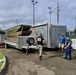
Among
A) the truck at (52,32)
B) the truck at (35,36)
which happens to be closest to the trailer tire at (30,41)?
the truck at (35,36)

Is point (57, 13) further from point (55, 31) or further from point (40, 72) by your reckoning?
point (40, 72)

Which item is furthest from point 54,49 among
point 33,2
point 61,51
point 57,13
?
point 57,13

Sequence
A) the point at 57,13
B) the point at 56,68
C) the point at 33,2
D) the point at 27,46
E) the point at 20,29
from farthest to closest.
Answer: the point at 57,13 → the point at 33,2 → the point at 20,29 → the point at 27,46 → the point at 56,68

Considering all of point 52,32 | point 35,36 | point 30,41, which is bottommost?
point 30,41

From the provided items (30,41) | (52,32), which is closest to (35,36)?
(30,41)

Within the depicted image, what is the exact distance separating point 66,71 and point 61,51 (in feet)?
25.1

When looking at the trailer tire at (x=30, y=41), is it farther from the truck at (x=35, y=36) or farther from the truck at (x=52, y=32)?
the truck at (x=52, y=32)

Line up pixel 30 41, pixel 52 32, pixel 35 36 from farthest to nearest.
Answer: pixel 52 32, pixel 35 36, pixel 30 41

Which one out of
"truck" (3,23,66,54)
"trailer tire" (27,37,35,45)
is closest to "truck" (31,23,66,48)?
"truck" (3,23,66,54)

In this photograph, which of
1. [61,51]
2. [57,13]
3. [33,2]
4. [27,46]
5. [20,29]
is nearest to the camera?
[27,46]

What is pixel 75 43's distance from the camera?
18.5m

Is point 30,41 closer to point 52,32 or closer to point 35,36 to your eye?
point 35,36

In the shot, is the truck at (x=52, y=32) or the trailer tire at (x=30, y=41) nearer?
the trailer tire at (x=30, y=41)

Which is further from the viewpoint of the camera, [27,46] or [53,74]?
[27,46]
